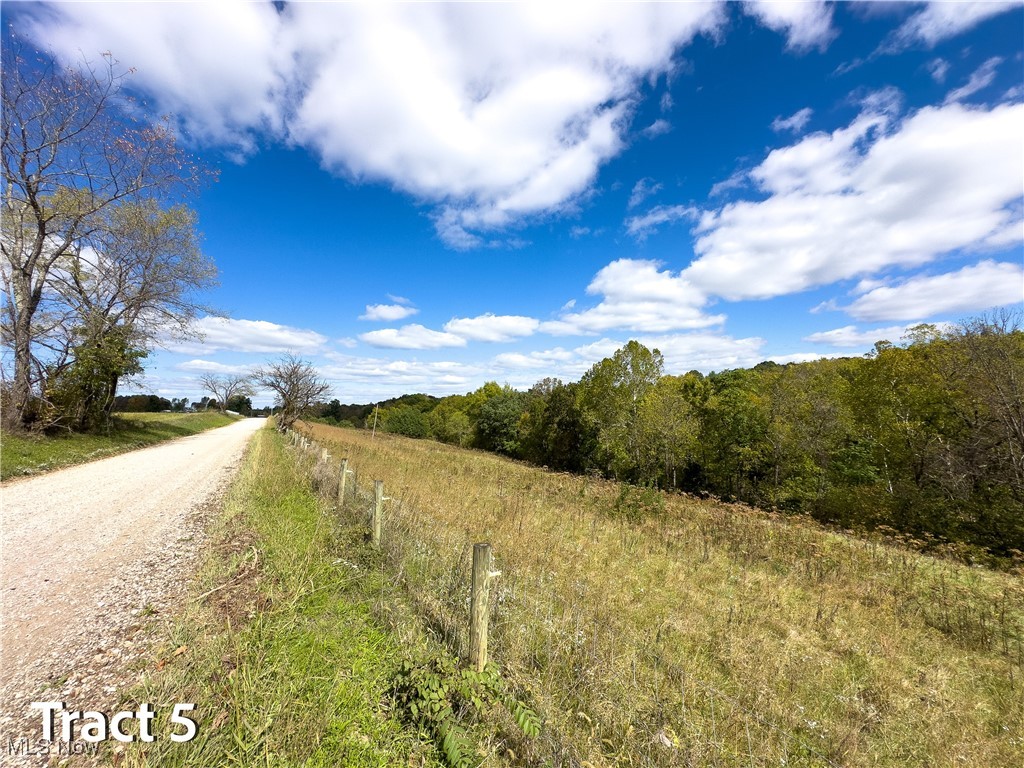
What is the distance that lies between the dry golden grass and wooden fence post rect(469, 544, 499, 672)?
321 mm

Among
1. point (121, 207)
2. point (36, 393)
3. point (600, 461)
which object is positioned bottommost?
Answer: point (600, 461)

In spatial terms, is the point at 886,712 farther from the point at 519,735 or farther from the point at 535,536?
the point at 535,536

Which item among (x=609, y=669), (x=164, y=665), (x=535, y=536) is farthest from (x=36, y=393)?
(x=609, y=669)

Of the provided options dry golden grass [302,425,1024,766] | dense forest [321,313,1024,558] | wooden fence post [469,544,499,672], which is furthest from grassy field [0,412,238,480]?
dense forest [321,313,1024,558]

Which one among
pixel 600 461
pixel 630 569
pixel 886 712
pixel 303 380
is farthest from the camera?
pixel 600 461

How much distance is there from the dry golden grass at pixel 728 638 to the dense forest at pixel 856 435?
4.90 metres

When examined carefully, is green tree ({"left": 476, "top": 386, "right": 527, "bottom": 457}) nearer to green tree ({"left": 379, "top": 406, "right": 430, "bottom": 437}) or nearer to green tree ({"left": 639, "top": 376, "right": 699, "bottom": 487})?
green tree ({"left": 379, "top": 406, "right": 430, "bottom": 437})

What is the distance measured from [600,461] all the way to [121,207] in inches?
1276

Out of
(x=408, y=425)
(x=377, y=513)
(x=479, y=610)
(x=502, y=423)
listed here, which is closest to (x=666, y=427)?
(x=377, y=513)

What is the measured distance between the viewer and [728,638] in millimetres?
4973

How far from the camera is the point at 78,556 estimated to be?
550cm

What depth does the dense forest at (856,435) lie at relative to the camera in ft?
44.0

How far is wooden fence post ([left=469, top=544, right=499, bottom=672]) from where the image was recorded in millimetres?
3450

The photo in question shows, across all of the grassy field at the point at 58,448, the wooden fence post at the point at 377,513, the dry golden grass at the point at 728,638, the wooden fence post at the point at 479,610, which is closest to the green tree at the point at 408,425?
the grassy field at the point at 58,448
